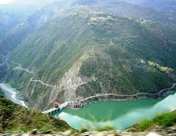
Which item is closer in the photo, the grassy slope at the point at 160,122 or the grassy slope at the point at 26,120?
the grassy slope at the point at 160,122

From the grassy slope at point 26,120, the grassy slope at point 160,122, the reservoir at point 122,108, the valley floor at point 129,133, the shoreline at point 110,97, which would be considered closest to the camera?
the valley floor at point 129,133

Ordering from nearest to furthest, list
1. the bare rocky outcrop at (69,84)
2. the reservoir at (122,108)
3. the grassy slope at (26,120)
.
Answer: the grassy slope at (26,120)
the reservoir at (122,108)
the bare rocky outcrop at (69,84)

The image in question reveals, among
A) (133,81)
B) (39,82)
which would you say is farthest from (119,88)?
(39,82)

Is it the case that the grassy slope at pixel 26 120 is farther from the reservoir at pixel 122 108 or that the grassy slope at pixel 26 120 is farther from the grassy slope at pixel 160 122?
the reservoir at pixel 122 108

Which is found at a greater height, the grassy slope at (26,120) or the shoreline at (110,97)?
the shoreline at (110,97)

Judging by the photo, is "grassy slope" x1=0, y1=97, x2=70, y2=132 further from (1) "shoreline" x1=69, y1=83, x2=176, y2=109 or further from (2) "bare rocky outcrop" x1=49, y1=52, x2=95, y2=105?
(2) "bare rocky outcrop" x1=49, y1=52, x2=95, y2=105

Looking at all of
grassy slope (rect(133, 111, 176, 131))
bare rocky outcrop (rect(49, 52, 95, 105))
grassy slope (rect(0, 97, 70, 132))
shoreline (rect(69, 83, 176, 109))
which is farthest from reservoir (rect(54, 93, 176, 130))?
grassy slope (rect(133, 111, 176, 131))

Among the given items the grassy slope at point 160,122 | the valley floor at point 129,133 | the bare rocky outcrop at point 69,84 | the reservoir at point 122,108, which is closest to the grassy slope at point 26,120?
the valley floor at point 129,133

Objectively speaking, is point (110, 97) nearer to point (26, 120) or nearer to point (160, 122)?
point (26, 120)

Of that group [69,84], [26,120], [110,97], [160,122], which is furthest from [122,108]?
[160,122]

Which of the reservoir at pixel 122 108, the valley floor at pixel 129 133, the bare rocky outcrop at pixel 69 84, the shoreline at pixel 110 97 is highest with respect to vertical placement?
the bare rocky outcrop at pixel 69 84

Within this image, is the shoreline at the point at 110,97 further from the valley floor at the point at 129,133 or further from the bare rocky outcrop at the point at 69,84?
the valley floor at the point at 129,133
